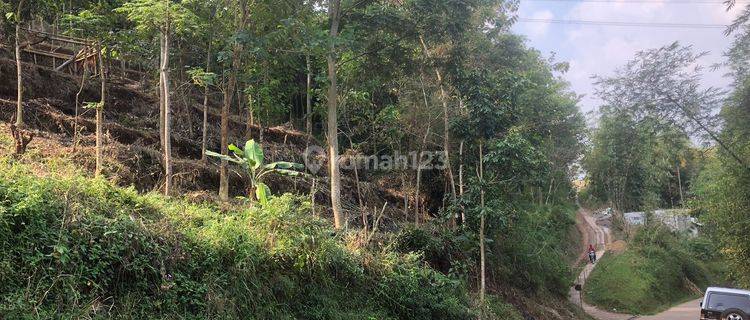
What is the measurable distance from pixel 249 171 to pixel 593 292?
71.8ft

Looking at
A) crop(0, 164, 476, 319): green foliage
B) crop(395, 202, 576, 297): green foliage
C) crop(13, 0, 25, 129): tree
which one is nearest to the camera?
crop(0, 164, 476, 319): green foliage

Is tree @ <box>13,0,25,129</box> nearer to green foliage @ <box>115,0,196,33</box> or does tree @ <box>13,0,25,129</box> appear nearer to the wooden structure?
green foliage @ <box>115,0,196,33</box>

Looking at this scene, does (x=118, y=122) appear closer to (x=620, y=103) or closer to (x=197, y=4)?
(x=197, y=4)

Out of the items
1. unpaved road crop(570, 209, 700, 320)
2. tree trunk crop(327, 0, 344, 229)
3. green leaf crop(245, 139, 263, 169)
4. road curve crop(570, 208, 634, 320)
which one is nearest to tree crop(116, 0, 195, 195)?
green leaf crop(245, 139, 263, 169)

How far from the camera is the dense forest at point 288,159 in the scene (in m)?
5.86

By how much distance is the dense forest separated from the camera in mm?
5855

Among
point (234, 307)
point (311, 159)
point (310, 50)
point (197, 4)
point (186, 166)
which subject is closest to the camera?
point (234, 307)

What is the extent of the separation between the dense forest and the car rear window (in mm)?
4965

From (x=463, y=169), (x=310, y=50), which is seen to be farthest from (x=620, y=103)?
(x=310, y=50)

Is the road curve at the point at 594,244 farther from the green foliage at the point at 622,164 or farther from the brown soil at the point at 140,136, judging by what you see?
the brown soil at the point at 140,136

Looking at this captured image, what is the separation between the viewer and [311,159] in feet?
56.1

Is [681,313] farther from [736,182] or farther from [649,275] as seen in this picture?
[736,182]

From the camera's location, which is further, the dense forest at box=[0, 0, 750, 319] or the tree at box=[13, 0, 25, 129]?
the tree at box=[13, 0, 25, 129]

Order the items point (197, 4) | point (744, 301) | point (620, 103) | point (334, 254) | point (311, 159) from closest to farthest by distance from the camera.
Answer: point (334, 254) → point (197, 4) → point (744, 301) → point (311, 159) → point (620, 103)
